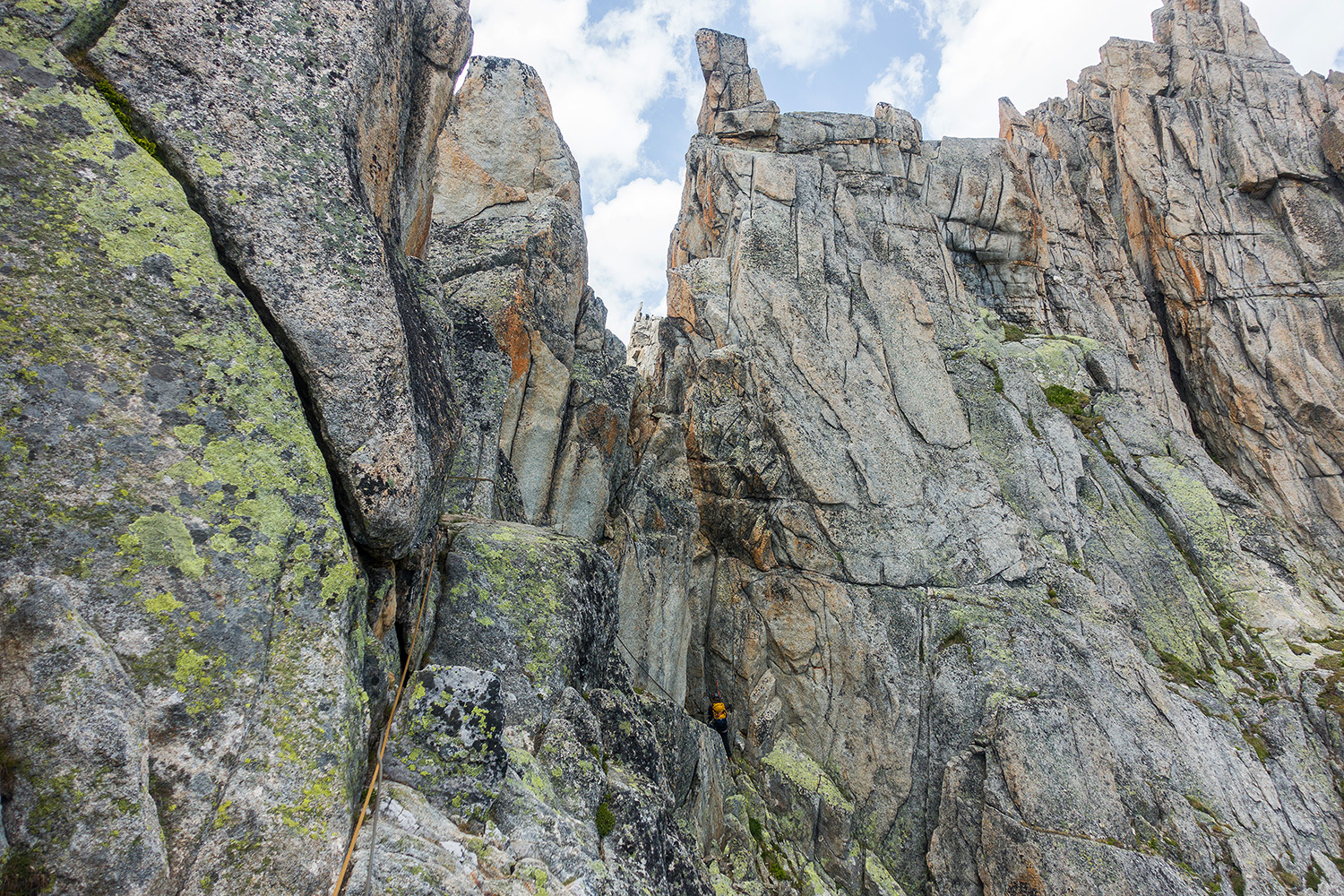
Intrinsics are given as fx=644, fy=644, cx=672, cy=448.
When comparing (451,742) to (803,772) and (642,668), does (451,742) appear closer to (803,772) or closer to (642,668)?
(642,668)

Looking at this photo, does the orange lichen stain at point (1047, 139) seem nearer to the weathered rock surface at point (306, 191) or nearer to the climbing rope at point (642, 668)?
the climbing rope at point (642, 668)

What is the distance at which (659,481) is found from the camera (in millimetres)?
25859

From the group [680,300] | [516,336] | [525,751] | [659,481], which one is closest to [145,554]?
[525,751]

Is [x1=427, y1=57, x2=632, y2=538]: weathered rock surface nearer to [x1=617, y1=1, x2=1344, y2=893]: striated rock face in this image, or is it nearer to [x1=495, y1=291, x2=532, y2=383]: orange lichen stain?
[x1=495, y1=291, x2=532, y2=383]: orange lichen stain

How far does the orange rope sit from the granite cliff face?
8cm

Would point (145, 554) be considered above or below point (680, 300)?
below

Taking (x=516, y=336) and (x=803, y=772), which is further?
(x=803, y=772)

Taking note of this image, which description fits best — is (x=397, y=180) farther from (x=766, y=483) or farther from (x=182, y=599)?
(x=766, y=483)

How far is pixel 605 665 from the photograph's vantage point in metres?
11.6

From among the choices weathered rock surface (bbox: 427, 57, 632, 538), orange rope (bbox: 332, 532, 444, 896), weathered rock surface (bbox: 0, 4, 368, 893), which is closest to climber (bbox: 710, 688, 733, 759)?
weathered rock surface (bbox: 427, 57, 632, 538)

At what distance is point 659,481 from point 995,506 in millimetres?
13619

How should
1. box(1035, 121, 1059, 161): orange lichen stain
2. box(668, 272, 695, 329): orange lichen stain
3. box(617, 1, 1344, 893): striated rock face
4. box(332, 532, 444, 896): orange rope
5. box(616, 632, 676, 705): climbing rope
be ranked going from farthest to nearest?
box(1035, 121, 1059, 161): orange lichen stain → box(668, 272, 695, 329): orange lichen stain → box(616, 632, 676, 705): climbing rope → box(617, 1, 1344, 893): striated rock face → box(332, 532, 444, 896): orange rope

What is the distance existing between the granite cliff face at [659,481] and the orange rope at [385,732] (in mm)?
85

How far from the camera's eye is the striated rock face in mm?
20391
